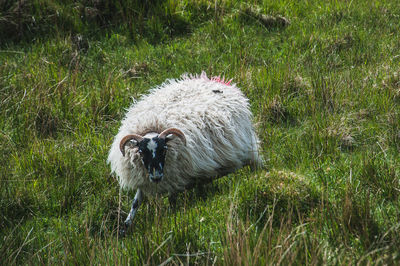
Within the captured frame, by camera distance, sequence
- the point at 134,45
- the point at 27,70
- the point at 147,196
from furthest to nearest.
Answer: the point at 134,45, the point at 27,70, the point at 147,196

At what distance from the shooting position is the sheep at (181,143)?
446 cm

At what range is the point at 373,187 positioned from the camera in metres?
3.59

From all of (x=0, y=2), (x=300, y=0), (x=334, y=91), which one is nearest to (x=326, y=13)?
(x=300, y=0)

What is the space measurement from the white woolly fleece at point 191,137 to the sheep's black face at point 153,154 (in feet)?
0.78

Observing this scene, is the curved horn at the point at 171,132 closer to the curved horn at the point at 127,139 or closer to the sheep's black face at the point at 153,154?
the sheep's black face at the point at 153,154

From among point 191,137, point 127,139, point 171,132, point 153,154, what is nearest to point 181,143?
point 191,137

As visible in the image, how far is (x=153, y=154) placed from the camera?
4266 millimetres

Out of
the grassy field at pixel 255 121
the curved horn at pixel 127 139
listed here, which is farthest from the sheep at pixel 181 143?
the grassy field at pixel 255 121

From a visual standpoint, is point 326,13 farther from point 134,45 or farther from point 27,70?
point 27,70

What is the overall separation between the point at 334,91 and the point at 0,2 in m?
6.16

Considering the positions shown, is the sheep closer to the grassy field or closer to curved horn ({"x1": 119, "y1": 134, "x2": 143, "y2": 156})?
curved horn ({"x1": 119, "y1": 134, "x2": 143, "y2": 156})

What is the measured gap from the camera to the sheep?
4.46 m

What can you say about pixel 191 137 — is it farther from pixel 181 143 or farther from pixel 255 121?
pixel 255 121

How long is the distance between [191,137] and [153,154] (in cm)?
56
